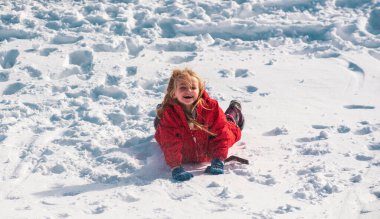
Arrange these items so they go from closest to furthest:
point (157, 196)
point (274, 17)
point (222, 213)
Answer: point (222, 213)
point (157, 196)
point (274, 17)

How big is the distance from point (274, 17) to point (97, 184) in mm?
4277

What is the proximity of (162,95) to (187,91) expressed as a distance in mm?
1535

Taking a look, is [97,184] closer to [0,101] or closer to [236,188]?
[236,188]

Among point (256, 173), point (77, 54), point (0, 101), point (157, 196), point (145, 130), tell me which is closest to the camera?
point (157, 196)

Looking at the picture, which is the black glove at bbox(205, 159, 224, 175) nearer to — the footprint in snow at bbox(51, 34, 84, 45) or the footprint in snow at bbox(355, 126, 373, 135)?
the footprint in snow at bbox(355, 126, 373, 135)

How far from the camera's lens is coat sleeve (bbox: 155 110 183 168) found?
4020mm

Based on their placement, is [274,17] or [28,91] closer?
[28,91]

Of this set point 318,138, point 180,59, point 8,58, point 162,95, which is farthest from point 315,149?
point 8,58

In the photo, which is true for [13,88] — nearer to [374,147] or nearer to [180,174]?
[180,174]

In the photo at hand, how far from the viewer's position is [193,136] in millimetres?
4184

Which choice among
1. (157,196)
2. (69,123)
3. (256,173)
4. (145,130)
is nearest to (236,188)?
(256,173)

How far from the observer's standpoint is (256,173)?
4012mm

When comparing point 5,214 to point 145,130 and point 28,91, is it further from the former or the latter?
point 28,91

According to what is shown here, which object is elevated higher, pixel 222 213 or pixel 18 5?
pixel 18 5
